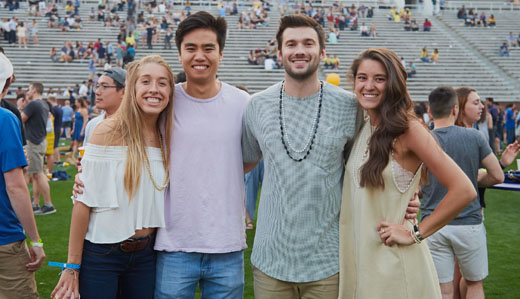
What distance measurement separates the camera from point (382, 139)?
263 centimetres

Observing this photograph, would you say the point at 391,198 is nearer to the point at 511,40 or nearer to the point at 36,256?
the point at 36,256

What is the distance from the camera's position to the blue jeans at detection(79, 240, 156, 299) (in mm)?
2699

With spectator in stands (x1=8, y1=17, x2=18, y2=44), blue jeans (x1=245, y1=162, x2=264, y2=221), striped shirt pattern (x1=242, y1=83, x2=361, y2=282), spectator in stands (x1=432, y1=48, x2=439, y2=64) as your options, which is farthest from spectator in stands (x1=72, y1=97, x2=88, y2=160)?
spectator in stands (x1=432, y1=48, x2=439, y2=64)

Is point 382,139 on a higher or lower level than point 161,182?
higher

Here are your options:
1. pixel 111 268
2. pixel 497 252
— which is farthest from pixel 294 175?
pixel 497 252

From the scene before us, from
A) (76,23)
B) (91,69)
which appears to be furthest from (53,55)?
(76,23)

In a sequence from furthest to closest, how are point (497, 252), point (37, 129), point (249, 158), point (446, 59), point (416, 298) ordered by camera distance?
point (446, 59), point (37, 129), point (497, 252), point (249, 158), point (416, 298)

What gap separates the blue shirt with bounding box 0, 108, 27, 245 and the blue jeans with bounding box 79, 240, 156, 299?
0.57 meters

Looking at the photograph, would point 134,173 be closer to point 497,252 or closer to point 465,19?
point 497,252

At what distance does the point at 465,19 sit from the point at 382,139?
3496 centimetres

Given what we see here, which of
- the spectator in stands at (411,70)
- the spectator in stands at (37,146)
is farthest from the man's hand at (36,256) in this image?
the spectator in stands at (411,70)

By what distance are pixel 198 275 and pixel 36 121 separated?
6.14 m

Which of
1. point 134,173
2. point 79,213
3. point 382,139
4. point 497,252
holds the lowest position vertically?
point 497,252

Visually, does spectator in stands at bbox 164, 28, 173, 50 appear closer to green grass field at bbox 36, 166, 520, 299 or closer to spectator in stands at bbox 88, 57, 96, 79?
spectator in stands at bbox 88, 57, 96, 79
